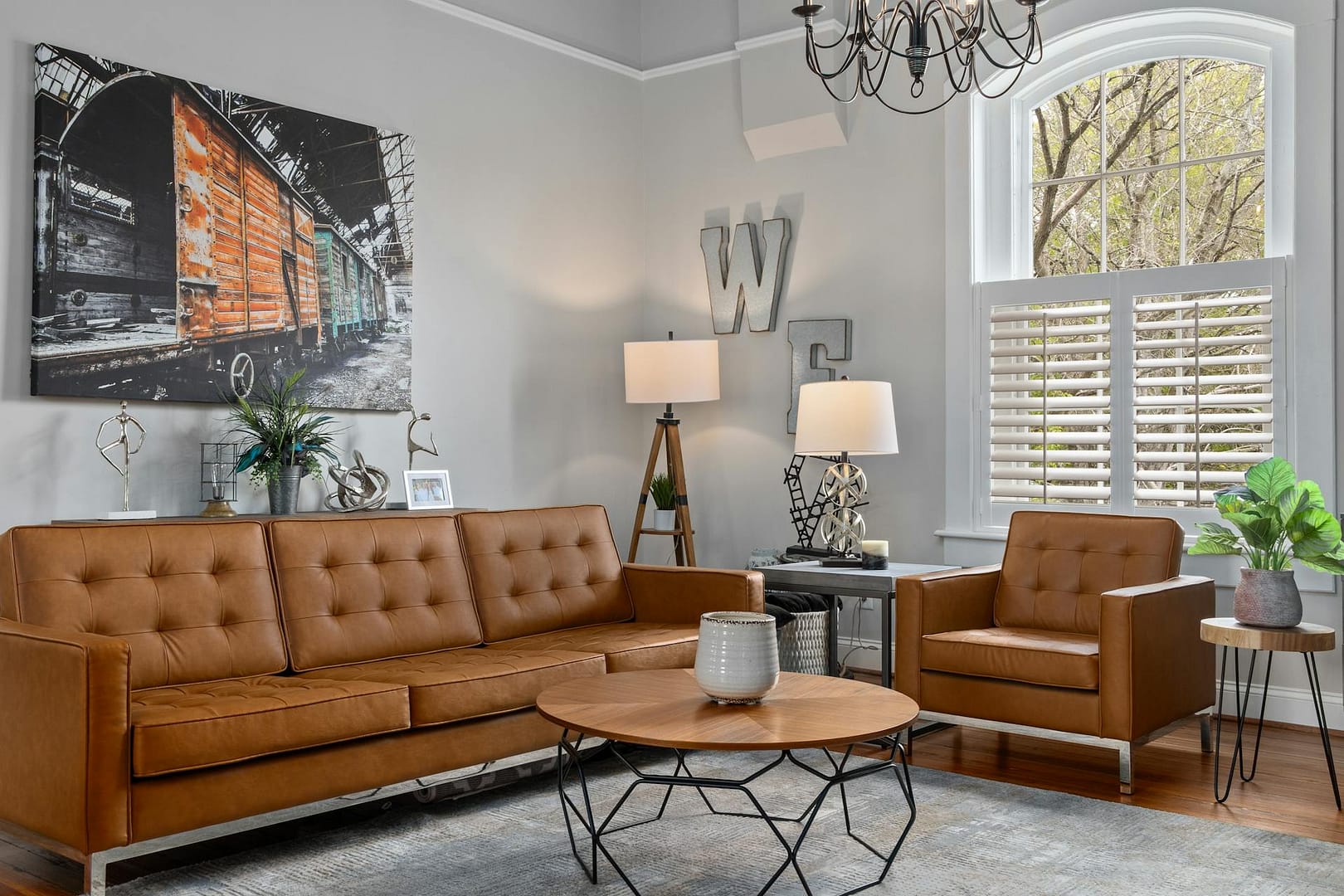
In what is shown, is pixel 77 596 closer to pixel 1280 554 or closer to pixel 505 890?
pixel 505 890

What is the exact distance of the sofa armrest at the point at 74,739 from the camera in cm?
256

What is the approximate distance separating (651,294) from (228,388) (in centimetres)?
261

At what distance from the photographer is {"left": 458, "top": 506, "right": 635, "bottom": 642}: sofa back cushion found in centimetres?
408

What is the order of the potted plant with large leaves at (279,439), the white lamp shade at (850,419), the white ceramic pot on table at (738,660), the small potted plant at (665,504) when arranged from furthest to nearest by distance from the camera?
the small potted plant at (665,504), the white lamp shade at (850,419), the potted plant with large leaves at (279,439), the white ceramic pot on table at (738,660)

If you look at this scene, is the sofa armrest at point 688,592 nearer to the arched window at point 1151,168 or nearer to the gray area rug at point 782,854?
the gray area rug at point 782,854

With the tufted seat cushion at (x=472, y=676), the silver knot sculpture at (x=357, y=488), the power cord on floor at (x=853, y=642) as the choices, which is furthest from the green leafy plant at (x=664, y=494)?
the tufted seat cushion at (x=472, y=676)

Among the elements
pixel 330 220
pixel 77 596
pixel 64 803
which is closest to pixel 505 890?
pixel 64 803

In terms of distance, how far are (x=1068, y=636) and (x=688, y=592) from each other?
53.0 inches

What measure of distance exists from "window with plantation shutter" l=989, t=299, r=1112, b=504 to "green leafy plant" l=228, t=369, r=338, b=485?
287 cm

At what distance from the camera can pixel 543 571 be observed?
13.9 ft

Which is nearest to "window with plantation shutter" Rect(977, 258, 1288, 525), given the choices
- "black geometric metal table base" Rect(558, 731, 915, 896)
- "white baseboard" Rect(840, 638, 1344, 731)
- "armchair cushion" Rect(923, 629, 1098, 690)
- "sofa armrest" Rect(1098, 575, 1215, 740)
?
"white baseboard" Rect(840, 638, 1344, 731)

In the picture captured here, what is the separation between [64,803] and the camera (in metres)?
2.61

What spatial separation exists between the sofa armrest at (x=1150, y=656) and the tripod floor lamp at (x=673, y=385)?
2319 mm

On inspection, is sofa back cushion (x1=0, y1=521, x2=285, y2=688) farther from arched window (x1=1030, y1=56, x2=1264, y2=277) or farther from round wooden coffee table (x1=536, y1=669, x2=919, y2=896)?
arched window (x1=1030, y1=56, x2=1264, y2=277)
